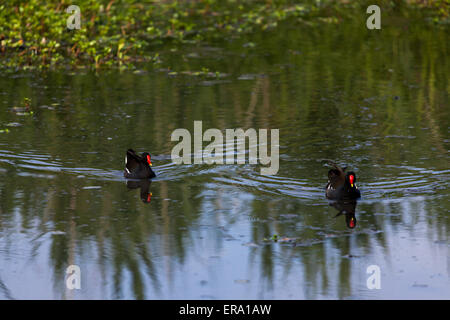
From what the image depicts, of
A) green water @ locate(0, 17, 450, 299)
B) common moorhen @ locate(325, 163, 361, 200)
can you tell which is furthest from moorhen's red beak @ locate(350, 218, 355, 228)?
common moorhen @ locate(325, 163, 361, 200)

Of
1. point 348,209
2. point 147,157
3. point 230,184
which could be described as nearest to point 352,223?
point 348,209

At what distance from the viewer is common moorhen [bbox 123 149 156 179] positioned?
13.1m

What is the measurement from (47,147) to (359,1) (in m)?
18.8

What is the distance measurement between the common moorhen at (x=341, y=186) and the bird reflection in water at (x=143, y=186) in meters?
2.57

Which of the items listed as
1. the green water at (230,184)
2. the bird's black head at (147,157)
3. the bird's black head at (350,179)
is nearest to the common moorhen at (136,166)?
the bird's black head at (147,157)

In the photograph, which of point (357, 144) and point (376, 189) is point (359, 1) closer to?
point (357, 144)

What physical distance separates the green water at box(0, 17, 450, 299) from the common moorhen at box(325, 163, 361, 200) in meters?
0.22

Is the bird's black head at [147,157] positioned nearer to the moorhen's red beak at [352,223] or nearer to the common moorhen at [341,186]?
the common moorhen at [341,186]

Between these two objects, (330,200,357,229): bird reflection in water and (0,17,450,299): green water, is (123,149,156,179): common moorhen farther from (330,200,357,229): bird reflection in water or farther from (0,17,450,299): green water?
(330,200,357,229): bird reflection in water

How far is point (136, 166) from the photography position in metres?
13.1

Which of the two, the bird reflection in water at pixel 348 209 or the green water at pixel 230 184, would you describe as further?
the bird reflection in water at pixel 348 209

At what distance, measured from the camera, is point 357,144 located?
15.1 meters

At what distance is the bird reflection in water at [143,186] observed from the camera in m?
12.4
